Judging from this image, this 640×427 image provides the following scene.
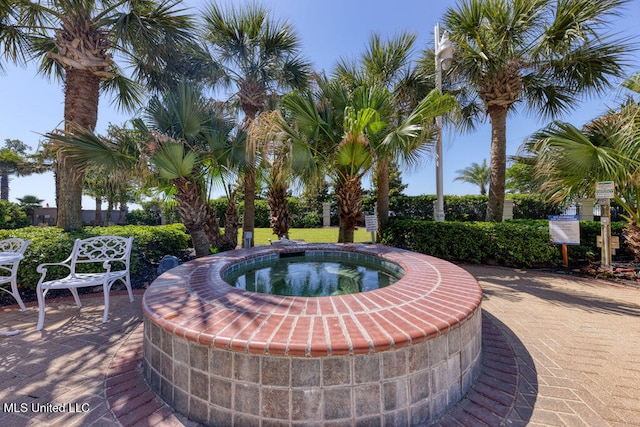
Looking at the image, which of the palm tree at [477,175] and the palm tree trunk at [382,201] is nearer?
the palm tree trunk at [382,201]

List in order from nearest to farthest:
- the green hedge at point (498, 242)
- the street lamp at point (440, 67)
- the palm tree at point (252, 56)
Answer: the green hedge at point (498, 242), the street lamp at point (440, 67), the palm tree at point (252, 56)

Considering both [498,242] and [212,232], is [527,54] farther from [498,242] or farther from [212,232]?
[212,232]

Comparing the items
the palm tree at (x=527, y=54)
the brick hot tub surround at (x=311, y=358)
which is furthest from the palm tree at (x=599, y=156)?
the brick hot tub surround at (x=311, y=358)

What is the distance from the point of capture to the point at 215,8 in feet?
22.3

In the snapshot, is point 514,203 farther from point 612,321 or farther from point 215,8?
point 215,8

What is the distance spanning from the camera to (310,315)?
2049 mm

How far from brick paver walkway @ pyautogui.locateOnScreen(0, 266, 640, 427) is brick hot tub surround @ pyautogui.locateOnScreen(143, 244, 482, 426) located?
0.74 ft

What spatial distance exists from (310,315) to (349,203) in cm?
515

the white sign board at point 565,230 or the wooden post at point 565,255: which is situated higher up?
the white sign board at point 565,230

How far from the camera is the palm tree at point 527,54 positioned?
19.2 ft

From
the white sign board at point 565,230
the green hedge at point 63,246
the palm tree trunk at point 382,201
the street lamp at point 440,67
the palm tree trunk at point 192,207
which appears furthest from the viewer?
the palm tree trunk at point 382,201

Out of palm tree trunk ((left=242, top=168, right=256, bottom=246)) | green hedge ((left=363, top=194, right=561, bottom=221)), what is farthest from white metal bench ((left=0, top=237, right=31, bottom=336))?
green hedge ((left=363, top=194, right=561, bottom=221))

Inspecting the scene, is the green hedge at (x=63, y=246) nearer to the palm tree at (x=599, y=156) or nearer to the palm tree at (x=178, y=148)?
the palm tree at (x=178, y=148)

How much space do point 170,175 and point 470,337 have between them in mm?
5909
